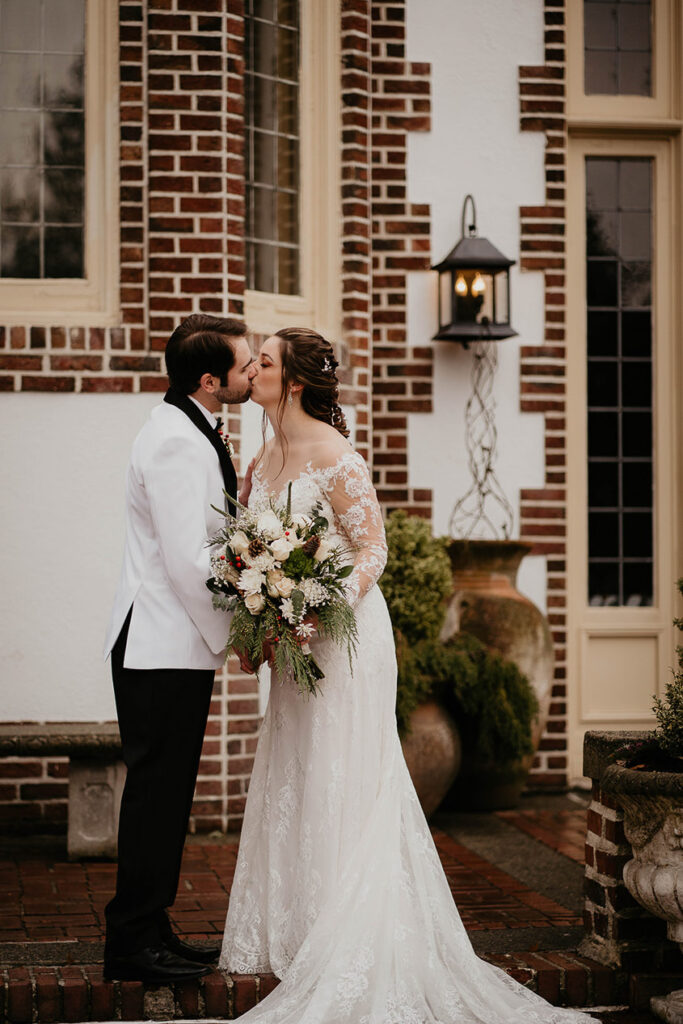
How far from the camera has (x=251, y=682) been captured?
6.70 meters

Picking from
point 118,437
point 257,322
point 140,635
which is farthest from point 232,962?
point 257,322

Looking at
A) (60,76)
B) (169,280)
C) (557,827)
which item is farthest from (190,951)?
(60,76)

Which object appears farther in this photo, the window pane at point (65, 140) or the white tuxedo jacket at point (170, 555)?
the window pane at point (65, 140)

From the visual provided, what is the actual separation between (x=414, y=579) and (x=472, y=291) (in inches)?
70.4

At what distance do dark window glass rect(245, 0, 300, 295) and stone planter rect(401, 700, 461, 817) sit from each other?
241 cm

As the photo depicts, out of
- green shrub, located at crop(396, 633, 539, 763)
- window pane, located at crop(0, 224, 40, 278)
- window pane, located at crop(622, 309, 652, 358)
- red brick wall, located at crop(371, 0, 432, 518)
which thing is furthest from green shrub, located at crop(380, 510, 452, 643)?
window pane, located at crop(0, 224, 40, 278)

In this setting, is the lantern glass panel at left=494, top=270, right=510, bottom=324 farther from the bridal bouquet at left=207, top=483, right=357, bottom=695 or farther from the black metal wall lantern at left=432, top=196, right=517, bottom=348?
the bridal bouquet at left=207, top=483, right=357, bottom=695

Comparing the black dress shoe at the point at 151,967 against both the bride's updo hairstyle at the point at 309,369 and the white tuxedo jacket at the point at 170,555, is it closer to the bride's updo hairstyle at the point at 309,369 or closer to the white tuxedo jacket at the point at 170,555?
the white tuxedo jacket at the point at 170,555

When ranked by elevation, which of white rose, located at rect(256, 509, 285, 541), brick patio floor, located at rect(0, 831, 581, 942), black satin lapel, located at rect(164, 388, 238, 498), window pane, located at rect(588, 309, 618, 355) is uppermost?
window pane, located at rect(588, 309, 618, 355)

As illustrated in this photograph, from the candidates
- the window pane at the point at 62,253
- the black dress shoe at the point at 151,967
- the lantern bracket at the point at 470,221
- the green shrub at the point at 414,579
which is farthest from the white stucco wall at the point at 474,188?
the black dress shoe at the point at 151,967

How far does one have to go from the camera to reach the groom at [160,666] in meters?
4.11

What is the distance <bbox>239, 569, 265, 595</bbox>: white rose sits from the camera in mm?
3912

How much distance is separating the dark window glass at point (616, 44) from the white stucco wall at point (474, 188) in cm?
41

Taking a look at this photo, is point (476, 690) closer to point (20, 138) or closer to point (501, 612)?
point (501, 612)
